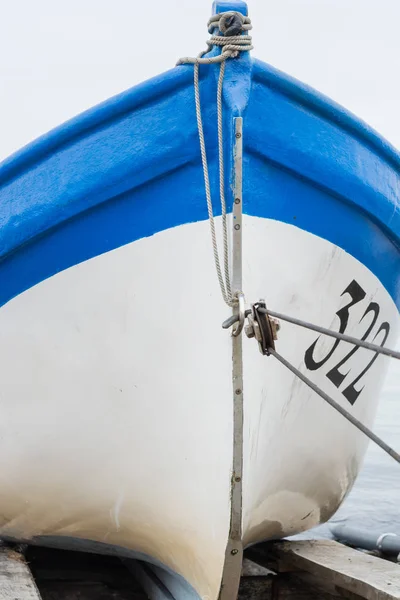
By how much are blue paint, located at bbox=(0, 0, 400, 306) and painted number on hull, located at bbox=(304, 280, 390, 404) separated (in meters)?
0.22

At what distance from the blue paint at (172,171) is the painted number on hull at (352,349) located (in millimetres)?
219

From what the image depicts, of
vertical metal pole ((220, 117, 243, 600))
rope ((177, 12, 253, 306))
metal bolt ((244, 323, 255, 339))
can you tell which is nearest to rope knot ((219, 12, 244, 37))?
rope ((177, 12, 253, 306))

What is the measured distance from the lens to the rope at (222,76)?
2.58m

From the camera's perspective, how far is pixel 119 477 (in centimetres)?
305

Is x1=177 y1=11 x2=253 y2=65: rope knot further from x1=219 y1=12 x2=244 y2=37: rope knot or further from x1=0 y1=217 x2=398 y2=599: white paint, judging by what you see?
x1=0 y1=217 x2=398 y2=599: white paint

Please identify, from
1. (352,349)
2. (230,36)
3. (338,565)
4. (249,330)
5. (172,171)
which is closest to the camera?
(249,330)

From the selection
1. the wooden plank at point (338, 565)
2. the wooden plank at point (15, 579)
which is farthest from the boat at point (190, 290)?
the wooden plank at point (338, 565)

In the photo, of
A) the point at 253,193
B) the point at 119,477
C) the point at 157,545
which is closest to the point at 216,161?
the point at 253,193

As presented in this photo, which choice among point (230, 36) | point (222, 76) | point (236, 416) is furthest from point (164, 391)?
point (230, 36)

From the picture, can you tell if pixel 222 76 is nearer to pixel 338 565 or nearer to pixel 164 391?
pixel 164 391

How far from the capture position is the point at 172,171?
108 inches

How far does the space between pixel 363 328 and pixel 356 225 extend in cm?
43

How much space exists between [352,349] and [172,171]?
1023 millimetres

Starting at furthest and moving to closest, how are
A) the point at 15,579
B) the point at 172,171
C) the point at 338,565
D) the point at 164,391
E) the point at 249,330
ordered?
the point at 338,565
the point at 15,579
the point at 164,391
the point at 172,171
the point at 249,330
